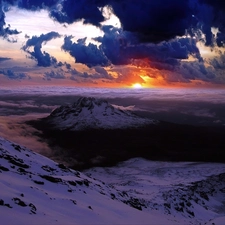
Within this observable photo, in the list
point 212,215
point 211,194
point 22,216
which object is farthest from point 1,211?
point 211,194

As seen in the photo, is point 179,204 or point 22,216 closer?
point 22,216

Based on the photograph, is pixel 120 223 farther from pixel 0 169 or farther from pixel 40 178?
pixel 0 169

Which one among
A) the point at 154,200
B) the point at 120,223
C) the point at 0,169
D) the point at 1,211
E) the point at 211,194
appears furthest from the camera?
the point at 211,194

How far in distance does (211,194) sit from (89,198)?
70.1m

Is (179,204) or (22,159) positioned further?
(179,204)

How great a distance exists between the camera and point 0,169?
36812 mm

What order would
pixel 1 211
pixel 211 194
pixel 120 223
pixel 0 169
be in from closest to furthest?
pixel 1 211
pixel 120 223
pixel 0 169
pixel 211 194

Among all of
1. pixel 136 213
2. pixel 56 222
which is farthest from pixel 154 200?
pixel 56 222

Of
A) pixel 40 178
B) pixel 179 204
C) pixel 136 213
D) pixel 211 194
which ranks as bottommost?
pixel 211 194

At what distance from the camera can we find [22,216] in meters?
22.7

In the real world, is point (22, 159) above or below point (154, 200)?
above

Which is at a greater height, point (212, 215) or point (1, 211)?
point (1, 211)

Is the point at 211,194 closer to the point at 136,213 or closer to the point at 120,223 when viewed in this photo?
the point at 136,213

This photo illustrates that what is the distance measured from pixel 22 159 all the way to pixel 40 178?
1214 cm
